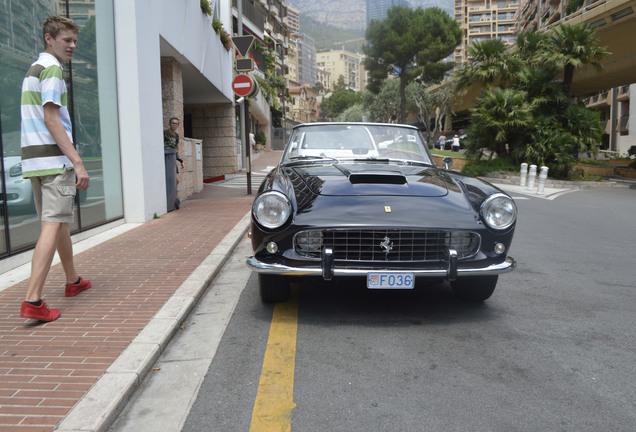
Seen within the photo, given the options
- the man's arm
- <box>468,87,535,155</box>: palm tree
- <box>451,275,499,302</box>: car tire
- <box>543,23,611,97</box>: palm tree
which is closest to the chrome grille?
<box>451,275,499,302</box>: car tire

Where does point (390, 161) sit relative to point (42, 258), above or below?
above

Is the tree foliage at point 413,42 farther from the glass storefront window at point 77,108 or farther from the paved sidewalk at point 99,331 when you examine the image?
the paved sidewalk at point 99,331

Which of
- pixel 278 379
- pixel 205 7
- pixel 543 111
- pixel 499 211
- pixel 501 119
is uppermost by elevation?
pixel 205 7

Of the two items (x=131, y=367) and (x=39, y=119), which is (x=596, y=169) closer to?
(x=39, y=119)

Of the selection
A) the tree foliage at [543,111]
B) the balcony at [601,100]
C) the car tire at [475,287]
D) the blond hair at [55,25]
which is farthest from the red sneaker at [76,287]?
the balcony at [601,100]

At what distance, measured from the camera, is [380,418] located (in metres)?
2.39

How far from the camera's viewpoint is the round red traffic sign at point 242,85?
11414mm

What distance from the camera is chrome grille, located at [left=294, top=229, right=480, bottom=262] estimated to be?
11.5 ft

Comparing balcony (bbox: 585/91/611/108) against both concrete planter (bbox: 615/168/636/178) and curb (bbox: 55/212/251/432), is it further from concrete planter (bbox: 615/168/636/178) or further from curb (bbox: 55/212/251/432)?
curb (bbox: 55/212/251/432)

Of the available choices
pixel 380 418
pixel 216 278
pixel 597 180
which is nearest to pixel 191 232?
pixel 216 278

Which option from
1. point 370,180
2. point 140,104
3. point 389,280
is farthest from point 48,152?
point 140,104

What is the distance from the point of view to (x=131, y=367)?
277 cm

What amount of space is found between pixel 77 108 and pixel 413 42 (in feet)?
152

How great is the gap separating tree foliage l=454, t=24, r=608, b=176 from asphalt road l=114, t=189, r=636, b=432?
17596 mm
